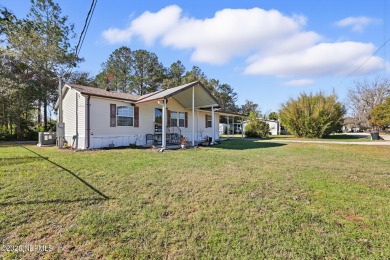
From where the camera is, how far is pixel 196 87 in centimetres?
1255

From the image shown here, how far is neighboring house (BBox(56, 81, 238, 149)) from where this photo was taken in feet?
34.3

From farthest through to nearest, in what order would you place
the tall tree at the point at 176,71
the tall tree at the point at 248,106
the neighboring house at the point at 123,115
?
the tall tree at the point at 248,106
the tall tree at the point at 176,71
the neighboring house at the point at 123,115

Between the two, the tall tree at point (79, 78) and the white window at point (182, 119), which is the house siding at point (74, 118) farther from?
the tall tree at point (79, 78)

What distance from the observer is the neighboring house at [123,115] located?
34.3 ft

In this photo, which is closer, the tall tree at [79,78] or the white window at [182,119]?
the white window at [182,119]

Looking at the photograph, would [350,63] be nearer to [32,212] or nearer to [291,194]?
[291,194]

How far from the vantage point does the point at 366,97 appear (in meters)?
34.1

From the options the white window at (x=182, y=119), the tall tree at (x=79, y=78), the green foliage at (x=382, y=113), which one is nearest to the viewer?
the white window at (x=182, y=119)

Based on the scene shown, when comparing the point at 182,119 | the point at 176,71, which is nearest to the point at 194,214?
the point at 182,119

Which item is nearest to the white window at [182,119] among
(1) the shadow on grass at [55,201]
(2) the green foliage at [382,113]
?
(1) the shadow on grass at [55,201]

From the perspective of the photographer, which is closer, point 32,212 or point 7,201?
point 32,212

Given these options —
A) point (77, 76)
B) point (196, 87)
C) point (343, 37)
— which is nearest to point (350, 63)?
point (343, 37)

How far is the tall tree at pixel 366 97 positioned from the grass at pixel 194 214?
37319mm

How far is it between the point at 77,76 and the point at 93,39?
17.6 m
